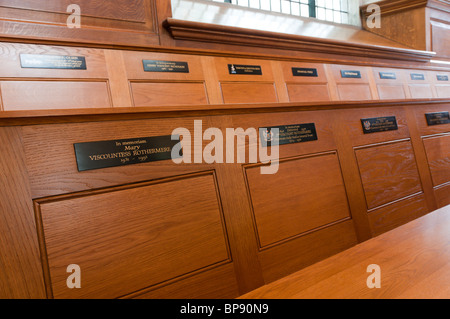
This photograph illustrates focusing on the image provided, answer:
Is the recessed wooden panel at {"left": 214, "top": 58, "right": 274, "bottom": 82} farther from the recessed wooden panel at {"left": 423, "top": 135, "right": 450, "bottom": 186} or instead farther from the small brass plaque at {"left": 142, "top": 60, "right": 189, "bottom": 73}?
the recessed wooden panel at {"left": 423, "top": 135, "right": 450, "bottom": 186}

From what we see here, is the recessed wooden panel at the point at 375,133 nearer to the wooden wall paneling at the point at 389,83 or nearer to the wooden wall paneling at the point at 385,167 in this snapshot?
the wooden wall paneling at the point at 385,167

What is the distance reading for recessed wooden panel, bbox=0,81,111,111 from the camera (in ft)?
4.08

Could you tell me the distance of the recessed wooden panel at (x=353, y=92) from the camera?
2.38 m

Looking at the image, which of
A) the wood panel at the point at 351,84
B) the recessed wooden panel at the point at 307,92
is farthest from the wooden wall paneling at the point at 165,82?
the wood panel at the point at 351,84

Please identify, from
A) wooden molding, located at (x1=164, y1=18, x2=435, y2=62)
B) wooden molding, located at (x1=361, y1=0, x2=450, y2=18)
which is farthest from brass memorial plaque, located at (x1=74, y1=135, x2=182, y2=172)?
wooden molding, located at (x1=361, y1=0, x2=450, y2=18)

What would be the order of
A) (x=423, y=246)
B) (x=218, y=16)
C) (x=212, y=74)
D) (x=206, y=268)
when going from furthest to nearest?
(x=218, y=16)
(x=212, y=74)
(x=206, y=268)
(x=423, y=246)

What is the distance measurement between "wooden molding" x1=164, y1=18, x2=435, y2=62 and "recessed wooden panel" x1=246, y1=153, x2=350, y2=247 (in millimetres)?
1295

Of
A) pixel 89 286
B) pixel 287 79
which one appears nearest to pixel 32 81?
pixel 89 286

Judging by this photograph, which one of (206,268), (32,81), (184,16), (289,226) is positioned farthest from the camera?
(184,16)

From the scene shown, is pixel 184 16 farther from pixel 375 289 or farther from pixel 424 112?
pixel 375 289

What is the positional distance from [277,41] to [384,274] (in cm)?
214

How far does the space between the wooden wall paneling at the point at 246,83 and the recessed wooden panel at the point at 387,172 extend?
0.88 meters

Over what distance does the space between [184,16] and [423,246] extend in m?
2.22

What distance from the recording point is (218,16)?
8.14 ft
